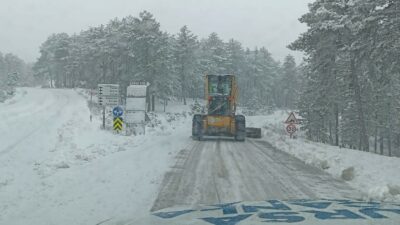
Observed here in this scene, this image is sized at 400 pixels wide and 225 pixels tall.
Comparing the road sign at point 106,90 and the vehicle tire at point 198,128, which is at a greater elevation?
the road sign at point 106,90

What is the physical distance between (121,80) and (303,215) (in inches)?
2791

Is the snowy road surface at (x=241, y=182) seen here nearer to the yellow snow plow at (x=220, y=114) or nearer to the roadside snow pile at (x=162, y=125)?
the yellow snow plow at (x=220, y=114)

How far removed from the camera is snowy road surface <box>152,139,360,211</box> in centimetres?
1010

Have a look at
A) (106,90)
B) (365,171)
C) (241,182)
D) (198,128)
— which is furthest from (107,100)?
(241,182)

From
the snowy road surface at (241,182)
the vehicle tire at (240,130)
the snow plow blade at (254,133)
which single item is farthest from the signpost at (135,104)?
the snowy road surface at (241,182)

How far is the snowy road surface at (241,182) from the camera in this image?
1010 centimetres

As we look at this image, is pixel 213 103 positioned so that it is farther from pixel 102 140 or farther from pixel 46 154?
pixel 46 154

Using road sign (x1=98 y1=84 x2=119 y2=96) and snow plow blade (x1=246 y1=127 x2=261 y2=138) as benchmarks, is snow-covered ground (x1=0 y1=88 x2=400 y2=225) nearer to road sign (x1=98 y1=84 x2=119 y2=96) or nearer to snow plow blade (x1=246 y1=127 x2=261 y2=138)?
road sign (x1=98 y1=84 x2=119 y2=96)

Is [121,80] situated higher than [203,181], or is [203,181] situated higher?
[121,80]

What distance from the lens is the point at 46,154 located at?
56.5 feet

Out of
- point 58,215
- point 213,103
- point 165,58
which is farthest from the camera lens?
point 165,58

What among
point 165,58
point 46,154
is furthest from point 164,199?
point 165,58

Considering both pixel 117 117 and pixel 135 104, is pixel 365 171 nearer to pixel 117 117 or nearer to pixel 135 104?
pixel 117 117

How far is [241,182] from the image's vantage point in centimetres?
1220
